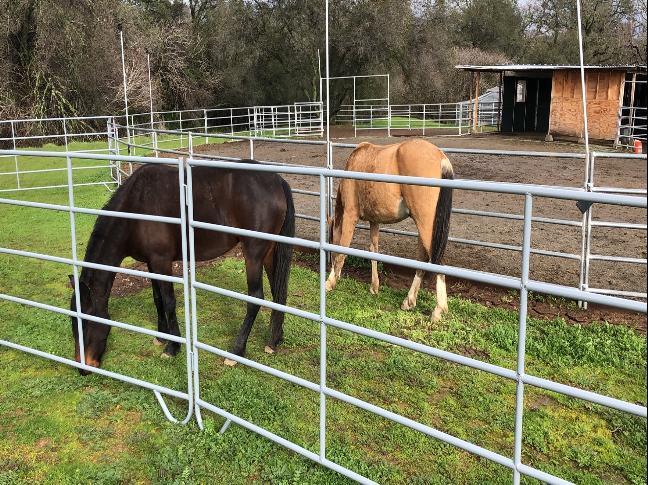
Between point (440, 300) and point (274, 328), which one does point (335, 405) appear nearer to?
point (274, 328)

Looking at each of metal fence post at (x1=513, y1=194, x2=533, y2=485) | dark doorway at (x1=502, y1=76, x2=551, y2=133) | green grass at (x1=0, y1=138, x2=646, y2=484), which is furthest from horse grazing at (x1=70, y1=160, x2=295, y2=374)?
dark doorway at (x1=502, y1=76, x2=551, y2=133)

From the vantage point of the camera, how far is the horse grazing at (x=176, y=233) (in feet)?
13.3

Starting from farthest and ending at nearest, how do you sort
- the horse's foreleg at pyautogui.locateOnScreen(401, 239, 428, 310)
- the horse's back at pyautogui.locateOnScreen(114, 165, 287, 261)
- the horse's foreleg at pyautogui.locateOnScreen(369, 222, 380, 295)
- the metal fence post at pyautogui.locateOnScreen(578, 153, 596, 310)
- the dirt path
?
the dirt path → the horse's foreleg at pyautogui.locateOnScreen(369, 222, 380, 295) → the horse's foreleg at pyautogui.locateOnScreen(401, 239, 428, 310) → the metal fence post at pyautogui.locateOnScreen(578, 153, 596, 310) → the horse's back at pyautogui.locateOnScreen(114, 165, 287, 261)

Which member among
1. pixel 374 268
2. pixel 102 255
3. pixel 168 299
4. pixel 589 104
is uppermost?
pixel 589 104

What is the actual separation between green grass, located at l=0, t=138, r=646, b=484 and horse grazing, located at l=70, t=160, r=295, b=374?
0.33 metres

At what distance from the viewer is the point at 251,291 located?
4.10m

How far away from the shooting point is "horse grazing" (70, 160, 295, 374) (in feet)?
13.3

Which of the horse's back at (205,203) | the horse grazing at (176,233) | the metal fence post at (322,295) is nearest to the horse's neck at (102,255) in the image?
the horse grazing at (176,233)

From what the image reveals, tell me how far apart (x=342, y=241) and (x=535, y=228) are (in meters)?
3.23

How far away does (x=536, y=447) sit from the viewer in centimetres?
305

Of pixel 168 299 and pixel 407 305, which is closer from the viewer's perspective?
pixel 168 299

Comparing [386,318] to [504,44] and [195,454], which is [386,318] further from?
[504,44]

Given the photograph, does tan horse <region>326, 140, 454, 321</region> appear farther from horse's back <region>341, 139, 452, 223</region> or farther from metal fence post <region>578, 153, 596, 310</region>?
metal fence post <region>578, 153, 596, 310</region>

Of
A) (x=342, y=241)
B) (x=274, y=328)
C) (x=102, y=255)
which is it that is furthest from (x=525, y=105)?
(x=102, y=255)
